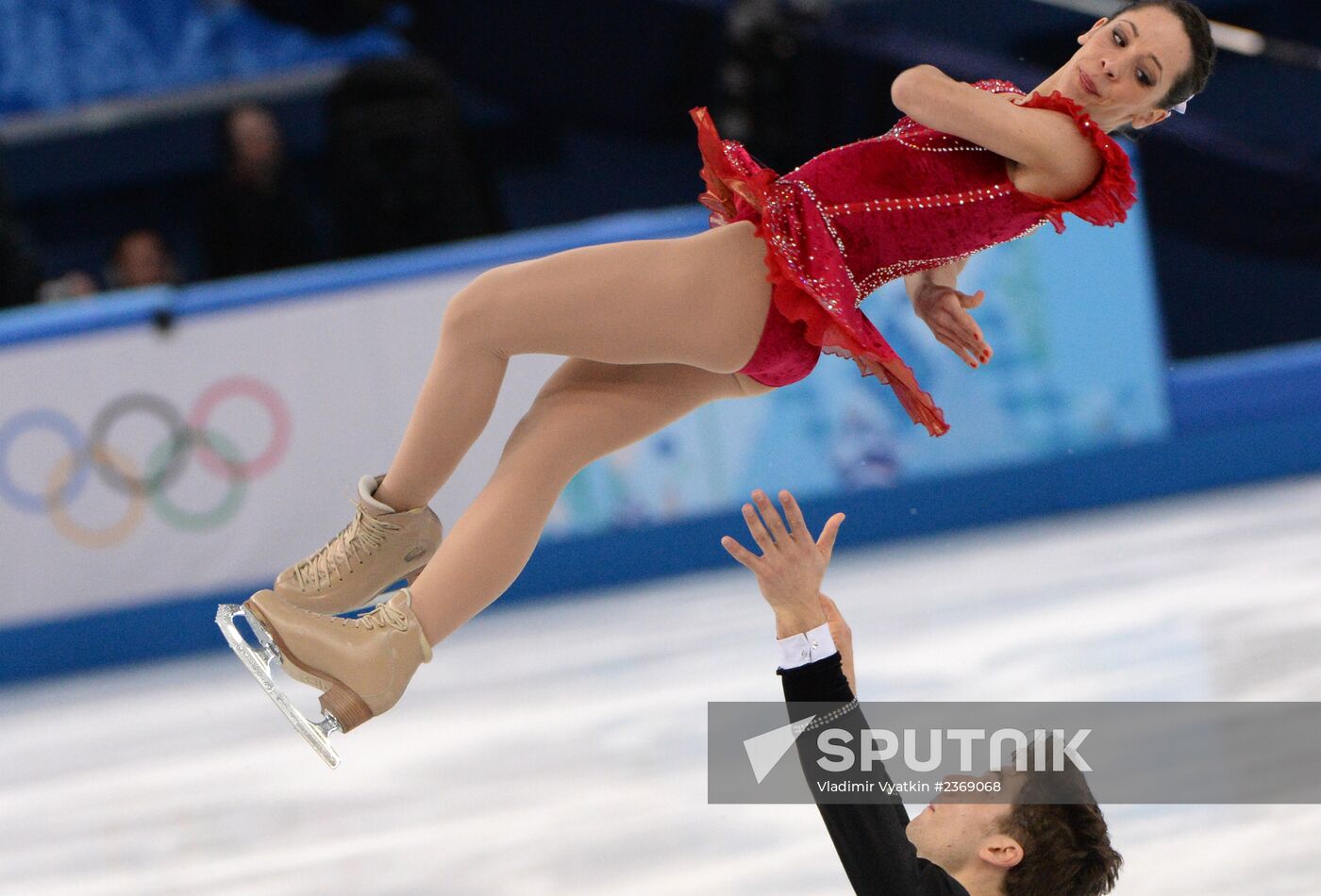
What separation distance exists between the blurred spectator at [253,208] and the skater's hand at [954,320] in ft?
14.1

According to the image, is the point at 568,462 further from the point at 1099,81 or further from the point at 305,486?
the point at 305,486

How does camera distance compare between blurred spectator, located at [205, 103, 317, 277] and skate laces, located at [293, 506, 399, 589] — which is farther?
blurred spectator, located at [205, 103, 317, 277]

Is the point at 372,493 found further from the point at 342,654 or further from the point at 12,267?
the point at 12,267

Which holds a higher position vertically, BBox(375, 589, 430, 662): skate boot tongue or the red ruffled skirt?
the red ruffled skirt

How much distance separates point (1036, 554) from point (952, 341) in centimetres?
265

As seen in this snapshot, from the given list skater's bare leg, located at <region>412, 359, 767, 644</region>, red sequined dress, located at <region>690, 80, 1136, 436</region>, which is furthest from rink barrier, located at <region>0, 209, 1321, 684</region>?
red sequined dress, located at <region>690, 80, 1136, 436</region>

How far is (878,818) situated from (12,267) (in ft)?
17.4

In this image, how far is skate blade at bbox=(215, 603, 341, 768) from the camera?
227 cm

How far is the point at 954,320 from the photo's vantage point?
278 centimetres

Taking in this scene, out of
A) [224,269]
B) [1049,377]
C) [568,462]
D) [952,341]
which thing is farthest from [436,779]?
[224,269]

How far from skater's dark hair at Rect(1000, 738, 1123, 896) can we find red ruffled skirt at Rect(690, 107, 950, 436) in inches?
22.4

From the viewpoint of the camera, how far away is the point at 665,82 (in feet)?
27.9

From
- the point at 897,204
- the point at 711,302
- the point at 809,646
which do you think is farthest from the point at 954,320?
the point at 809,646

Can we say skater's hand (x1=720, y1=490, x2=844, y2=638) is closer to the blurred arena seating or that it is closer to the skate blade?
the skate blade
